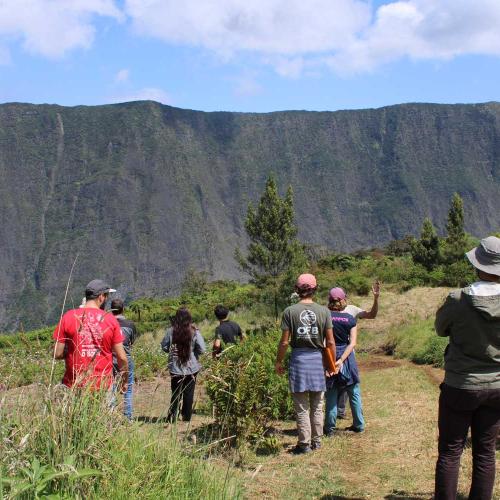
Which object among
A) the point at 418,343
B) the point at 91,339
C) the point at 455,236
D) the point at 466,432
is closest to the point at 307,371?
the point at 91,339

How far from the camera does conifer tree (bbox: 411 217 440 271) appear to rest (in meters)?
29.2

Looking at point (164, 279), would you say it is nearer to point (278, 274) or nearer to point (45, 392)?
point (278, 274)

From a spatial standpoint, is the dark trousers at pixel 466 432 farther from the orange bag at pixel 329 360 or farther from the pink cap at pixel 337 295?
the pink cap at pixel 337 295

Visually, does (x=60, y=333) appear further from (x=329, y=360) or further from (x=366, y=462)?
(x=366, y=462)

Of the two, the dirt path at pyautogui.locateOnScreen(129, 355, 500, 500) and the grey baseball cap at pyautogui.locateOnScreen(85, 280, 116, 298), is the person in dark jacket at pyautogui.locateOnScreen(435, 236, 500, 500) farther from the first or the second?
the grey baseball cap at pyautogui.locateOnScreen(85, 280, 116, 298)

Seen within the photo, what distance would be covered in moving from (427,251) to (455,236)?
→ 505 centimetres

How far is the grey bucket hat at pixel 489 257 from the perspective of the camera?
3.95 metres

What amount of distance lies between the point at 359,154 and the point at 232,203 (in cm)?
2875

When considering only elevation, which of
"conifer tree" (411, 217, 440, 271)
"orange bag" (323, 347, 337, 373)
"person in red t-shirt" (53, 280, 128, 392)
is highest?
"conifer tree" (411, 217, 440, 271)

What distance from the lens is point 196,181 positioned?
104m

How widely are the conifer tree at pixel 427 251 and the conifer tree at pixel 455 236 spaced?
0.52 metres

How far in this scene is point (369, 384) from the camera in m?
10.4

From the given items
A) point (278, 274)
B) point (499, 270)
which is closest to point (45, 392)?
point (499, 270)

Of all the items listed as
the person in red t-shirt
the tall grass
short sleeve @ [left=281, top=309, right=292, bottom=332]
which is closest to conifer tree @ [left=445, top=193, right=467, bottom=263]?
short sleeve @ [left=281, top=309, right=292, bottom=332]
